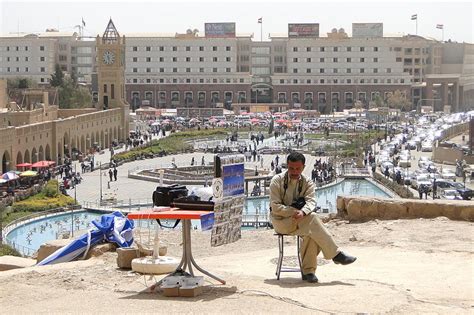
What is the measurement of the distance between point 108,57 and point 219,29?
102 ft

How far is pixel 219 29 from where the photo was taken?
90.6 metres

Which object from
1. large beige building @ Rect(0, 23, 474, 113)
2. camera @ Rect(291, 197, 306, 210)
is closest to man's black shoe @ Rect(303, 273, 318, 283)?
camera @ Rect(291, 197, 306, 210)

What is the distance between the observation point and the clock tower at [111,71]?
60.5m

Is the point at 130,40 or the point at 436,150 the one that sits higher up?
the point at 130,40

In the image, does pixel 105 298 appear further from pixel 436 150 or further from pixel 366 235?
pixel 436 150

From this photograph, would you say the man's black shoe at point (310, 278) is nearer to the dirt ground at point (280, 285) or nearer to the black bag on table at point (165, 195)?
the dirt ground at point (280, 285)

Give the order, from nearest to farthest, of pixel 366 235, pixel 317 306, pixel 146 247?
pixel 317 306 → pixel 146 247 → pixel 366 235

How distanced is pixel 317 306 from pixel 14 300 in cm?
Result: 209

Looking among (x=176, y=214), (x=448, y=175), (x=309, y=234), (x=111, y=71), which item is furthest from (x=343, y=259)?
(x=111, y=71)

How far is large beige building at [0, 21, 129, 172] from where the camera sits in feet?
129

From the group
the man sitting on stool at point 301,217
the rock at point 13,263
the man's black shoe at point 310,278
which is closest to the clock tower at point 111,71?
the rock at point 13,263

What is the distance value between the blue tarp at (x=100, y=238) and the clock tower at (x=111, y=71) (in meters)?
51.8

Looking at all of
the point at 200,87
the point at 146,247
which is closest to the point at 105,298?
the point at 146,247

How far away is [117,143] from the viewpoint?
56.7m
